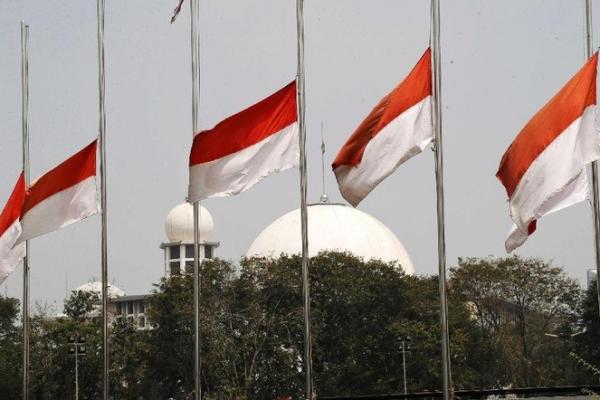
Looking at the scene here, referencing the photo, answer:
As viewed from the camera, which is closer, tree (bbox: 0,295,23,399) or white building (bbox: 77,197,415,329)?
tree (bbox: 0,295,23,399)

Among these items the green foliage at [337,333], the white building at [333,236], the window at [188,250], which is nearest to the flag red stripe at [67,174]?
the green foliage at [337,333]

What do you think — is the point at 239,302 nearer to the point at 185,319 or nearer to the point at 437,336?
the point at 185,319

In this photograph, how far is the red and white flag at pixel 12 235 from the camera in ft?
71.4

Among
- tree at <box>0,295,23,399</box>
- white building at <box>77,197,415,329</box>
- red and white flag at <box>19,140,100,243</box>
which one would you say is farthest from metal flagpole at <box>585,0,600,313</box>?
white building at <box>77,197,415,329</box>

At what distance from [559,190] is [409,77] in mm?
2519

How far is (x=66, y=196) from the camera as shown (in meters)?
20.2

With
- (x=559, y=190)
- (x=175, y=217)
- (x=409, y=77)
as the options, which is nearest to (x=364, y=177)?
(x=409, y=77)

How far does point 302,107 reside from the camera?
733 inches

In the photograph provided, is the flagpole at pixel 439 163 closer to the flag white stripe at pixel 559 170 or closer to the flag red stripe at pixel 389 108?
the flag red stripe at pixel 389 108

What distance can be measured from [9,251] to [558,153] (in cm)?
1005

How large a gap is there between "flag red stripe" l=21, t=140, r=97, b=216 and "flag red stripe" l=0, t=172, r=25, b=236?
1241 mm

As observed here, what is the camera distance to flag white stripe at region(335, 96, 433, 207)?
16.4 meters

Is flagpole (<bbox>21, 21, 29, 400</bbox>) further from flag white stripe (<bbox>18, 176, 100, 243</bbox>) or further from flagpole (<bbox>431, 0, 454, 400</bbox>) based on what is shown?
flagpole (<bbox>431, 0, 454, 400</bbox>)

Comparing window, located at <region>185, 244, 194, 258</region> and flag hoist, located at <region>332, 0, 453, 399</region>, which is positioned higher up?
window, located at <region>185, 244, 194, 258</region>
